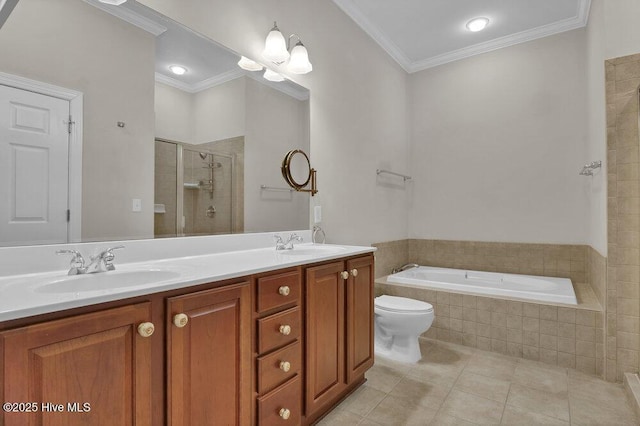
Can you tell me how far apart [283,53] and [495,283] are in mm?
2719

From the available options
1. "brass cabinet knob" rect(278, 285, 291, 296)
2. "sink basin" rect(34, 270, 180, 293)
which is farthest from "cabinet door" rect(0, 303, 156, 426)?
"brass cabinet knob" rect(278, 285, 291, 296)

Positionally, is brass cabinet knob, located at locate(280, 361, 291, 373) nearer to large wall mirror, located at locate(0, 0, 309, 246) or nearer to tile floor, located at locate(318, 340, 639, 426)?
tile floor, located at locate(318, 340, 639, 426)

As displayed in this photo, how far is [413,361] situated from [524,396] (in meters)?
0.67

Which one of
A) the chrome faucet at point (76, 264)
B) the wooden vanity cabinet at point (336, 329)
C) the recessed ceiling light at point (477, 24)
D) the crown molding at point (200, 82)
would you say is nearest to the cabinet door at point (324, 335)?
the wooden vanity cabinet at point (336, 329)

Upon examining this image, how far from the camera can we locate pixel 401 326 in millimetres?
2297

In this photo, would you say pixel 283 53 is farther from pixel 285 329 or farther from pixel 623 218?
pixel 623 218

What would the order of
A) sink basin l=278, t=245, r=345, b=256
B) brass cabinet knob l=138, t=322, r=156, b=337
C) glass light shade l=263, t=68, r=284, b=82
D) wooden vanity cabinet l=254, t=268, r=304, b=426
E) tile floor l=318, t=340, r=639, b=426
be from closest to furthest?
brass cabinet knob l=138, t=322, r=156, b=337
wooden vanity cabinet l=254, t=268, r=304, b=426
tile floor l=318, t=340, r=639, b=426
sink basin l=278, t=245, r=345, b=256
glass light shade l=263, t=68, r=284, b=82

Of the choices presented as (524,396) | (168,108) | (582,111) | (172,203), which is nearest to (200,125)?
(168,108)

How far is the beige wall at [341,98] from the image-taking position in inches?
72.2

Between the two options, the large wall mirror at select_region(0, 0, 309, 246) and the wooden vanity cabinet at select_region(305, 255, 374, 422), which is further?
the wooden vanity cabinet at select_region(305, 255, 374, 422)

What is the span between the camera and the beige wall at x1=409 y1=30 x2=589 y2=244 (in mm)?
2943

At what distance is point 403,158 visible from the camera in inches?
143

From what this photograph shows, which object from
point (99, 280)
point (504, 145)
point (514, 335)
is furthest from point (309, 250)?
point (504, 145)

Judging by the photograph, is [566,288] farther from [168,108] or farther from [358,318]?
[168,108]
